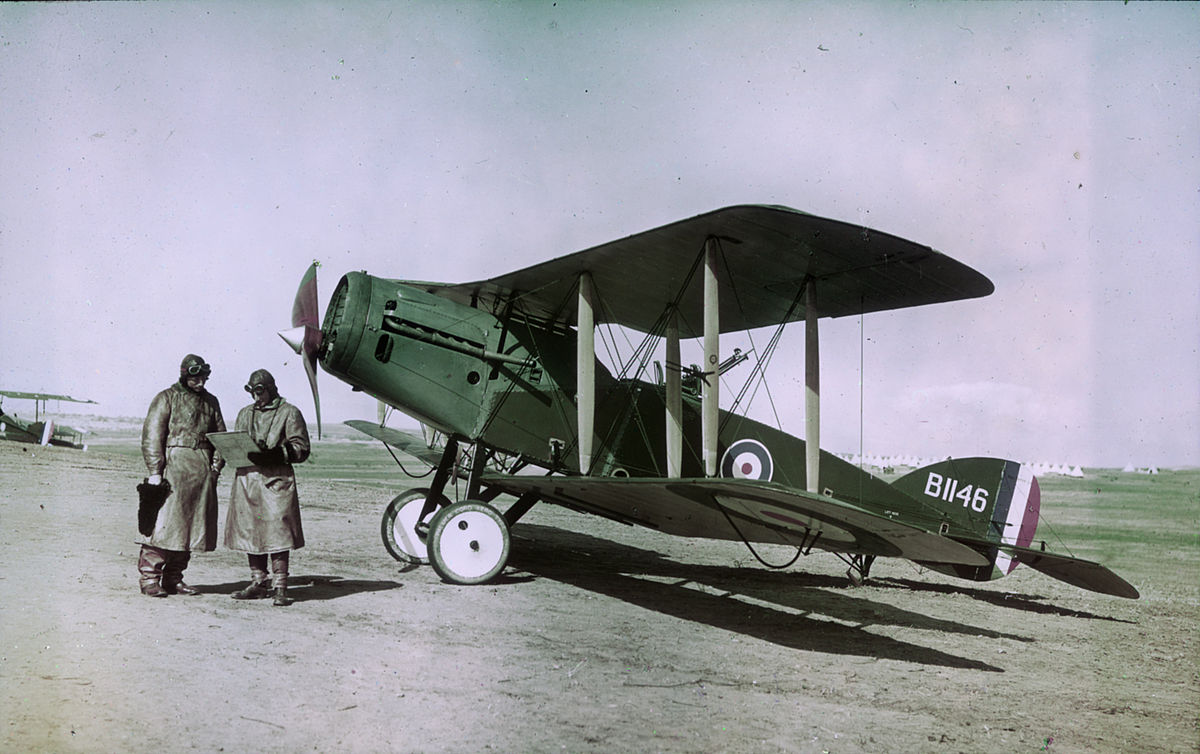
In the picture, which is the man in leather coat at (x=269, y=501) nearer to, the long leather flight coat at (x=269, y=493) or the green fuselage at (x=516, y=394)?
the long leather flight coat at (x=269, y=493)

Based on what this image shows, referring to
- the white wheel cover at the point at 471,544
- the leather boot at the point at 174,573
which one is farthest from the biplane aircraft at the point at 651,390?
the leather boot at the point at 174,573

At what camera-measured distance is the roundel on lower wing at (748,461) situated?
779cm

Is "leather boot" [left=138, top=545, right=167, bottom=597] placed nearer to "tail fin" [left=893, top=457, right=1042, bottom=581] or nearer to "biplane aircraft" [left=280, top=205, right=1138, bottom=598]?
"biplane aircraft" [left=280, top=205, right=1138, bottom=598]

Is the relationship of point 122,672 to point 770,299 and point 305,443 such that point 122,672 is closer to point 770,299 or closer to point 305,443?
point 305,443

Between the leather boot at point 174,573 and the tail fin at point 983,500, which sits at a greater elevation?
A: the tail fin at point 983,500

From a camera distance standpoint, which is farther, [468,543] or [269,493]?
[468,543]

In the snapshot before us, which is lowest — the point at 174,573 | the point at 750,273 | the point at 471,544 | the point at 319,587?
the point at 319,587

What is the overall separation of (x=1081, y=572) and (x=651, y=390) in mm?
4249

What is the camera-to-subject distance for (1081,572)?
6.30m

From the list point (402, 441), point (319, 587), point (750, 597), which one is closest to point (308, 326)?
point (319, 587)

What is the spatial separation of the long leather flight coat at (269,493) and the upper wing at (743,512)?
195 centimetres

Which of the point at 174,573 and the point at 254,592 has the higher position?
the point at 174,573

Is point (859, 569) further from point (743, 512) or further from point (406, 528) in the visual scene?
point (406, 528)

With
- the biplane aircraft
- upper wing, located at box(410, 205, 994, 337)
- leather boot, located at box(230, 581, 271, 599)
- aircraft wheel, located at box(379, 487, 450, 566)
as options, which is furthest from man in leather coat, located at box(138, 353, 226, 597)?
upper wing, located at box(410, 205, 994, 337)
